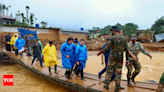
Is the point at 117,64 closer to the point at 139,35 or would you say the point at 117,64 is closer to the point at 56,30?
the point at 56,30

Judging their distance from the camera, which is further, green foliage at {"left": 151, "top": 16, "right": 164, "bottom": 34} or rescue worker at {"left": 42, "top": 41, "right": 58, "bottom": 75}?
green foliage at {"left": 151, "top": 16, "right": 164, "bottom": 34}

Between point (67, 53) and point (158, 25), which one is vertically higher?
point (158, 25)

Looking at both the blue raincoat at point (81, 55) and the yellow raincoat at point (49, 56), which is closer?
the blue raincoat at point (81, 55)

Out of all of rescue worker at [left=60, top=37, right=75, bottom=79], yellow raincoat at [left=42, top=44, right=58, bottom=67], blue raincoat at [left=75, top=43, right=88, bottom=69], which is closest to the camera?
blue raincoat at [left=75, top=43, right=88, bottom=69]

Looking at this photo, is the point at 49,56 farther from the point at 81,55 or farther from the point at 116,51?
the point at 116,51

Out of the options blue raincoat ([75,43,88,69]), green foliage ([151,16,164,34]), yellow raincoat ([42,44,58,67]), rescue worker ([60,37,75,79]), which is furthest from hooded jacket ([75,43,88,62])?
green foliage ([151,16,164,34])

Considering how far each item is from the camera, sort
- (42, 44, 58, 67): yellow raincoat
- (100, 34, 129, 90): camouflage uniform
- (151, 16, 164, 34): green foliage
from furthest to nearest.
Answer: (151, 16, 164, 34): green foliage
(42, 44, 58, 67): yellow raincoat
(100, 34, 129, 90): camouflage uniform

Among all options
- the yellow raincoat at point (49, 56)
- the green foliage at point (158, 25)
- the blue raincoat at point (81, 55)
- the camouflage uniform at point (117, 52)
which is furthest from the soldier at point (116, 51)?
the green foliage at point (158, 25)

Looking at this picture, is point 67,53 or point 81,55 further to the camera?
point 67,53

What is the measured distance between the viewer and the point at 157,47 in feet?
61.0

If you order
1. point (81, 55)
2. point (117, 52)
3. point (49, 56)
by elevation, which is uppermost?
point (117, 52)

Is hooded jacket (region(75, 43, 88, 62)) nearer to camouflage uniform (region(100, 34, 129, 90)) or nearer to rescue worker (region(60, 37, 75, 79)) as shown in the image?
rescue worker (region(60, 37, 75, 79))

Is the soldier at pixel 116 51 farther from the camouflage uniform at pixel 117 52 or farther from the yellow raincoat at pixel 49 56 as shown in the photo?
the yellow raincoat at pixel 49 56

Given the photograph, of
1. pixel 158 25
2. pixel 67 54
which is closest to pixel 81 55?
pixel 67 54
